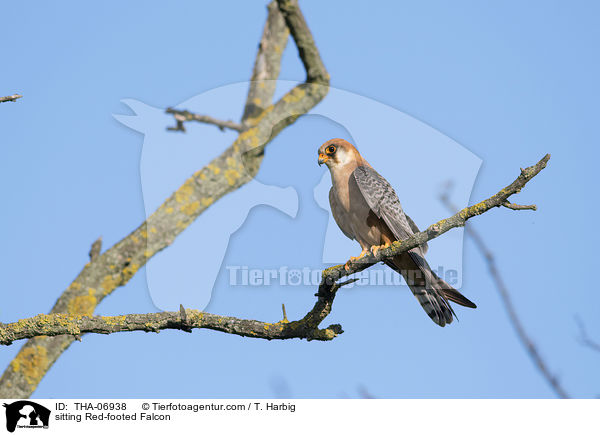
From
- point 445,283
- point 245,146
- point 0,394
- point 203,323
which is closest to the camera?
point 203,323

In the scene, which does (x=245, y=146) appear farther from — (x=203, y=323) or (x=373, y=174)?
(x=203, y=323)

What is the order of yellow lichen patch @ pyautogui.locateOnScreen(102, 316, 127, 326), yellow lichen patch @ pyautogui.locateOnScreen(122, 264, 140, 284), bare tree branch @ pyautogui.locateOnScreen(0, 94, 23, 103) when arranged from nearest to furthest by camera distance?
bare tree branch @ pyautogui.locateOnScreen(0, 94, 23, 103)
yellow lichen patch @ pyautogui.locateOnScreen(102, 316, 127, 326)
yellow lichen patch @ pyautogui.locateOnScreen(122, 264, 140, 284)

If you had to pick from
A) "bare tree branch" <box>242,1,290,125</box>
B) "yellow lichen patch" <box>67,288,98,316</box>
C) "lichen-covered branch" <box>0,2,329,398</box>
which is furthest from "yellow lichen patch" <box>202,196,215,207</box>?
"yellow lichen patch" <box>67,288,98,316</box>

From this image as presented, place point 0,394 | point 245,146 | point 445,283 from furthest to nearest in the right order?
point 245,146 < point 0,394 < point 445,283

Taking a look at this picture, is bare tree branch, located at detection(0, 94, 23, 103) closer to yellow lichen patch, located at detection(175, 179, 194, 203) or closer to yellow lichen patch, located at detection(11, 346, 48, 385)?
yellow lichen patch, located at detection(175, 179, 194, 203)

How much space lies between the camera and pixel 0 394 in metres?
5.59

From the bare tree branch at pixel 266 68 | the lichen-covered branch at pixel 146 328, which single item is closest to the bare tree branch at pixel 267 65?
the bare tree branch at pixel 266 68

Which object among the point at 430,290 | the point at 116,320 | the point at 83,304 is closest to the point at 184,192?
the point at 83,304
